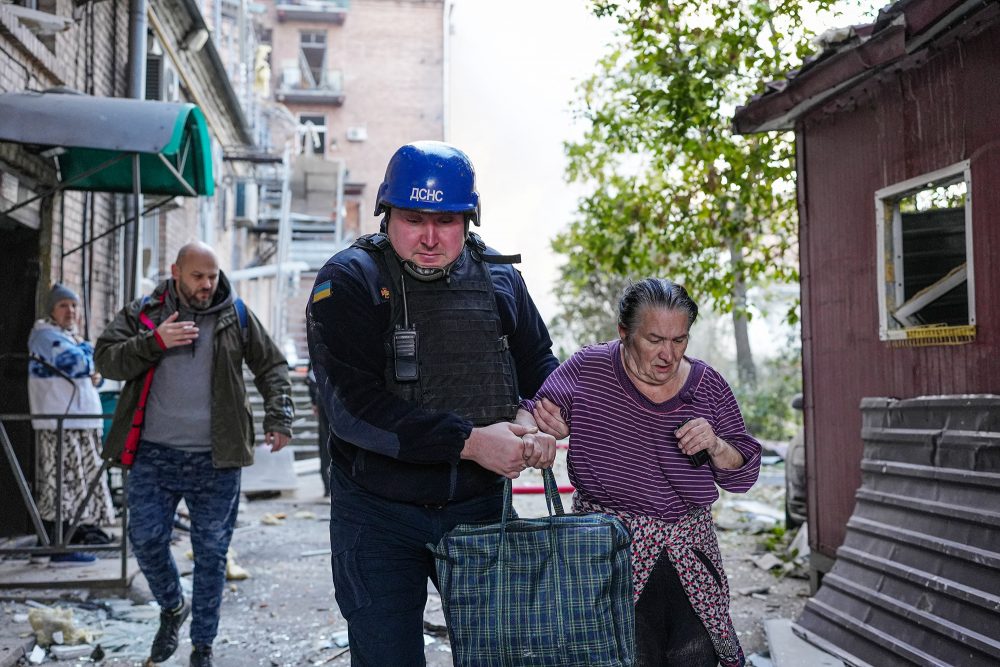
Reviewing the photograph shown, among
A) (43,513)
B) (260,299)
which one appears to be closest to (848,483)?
(43,513)

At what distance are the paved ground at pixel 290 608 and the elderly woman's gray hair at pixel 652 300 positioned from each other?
3.10 metres

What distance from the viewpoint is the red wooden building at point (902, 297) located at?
16.3ft

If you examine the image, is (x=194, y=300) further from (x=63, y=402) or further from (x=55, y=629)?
(x=63, y=402)

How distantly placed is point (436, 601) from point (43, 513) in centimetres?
340

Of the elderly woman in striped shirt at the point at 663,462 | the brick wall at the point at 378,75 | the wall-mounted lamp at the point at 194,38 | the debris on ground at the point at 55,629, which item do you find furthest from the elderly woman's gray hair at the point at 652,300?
the brick wall at the point at 378,75

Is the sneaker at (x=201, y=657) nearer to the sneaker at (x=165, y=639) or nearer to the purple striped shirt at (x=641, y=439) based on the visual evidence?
the sneaker at (x=165, y=639)

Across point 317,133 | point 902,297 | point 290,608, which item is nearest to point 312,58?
point 317,133

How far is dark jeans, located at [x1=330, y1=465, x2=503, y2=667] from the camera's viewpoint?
8.43ft

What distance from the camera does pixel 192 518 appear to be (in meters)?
4.86

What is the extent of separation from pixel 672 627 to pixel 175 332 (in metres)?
3.05

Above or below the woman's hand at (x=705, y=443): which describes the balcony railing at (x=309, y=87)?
above

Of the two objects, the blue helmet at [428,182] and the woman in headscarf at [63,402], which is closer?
the blue helmet at [428,182]

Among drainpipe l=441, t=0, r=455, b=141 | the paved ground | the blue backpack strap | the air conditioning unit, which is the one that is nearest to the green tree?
the paved ground

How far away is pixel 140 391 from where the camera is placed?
495 centimetres
